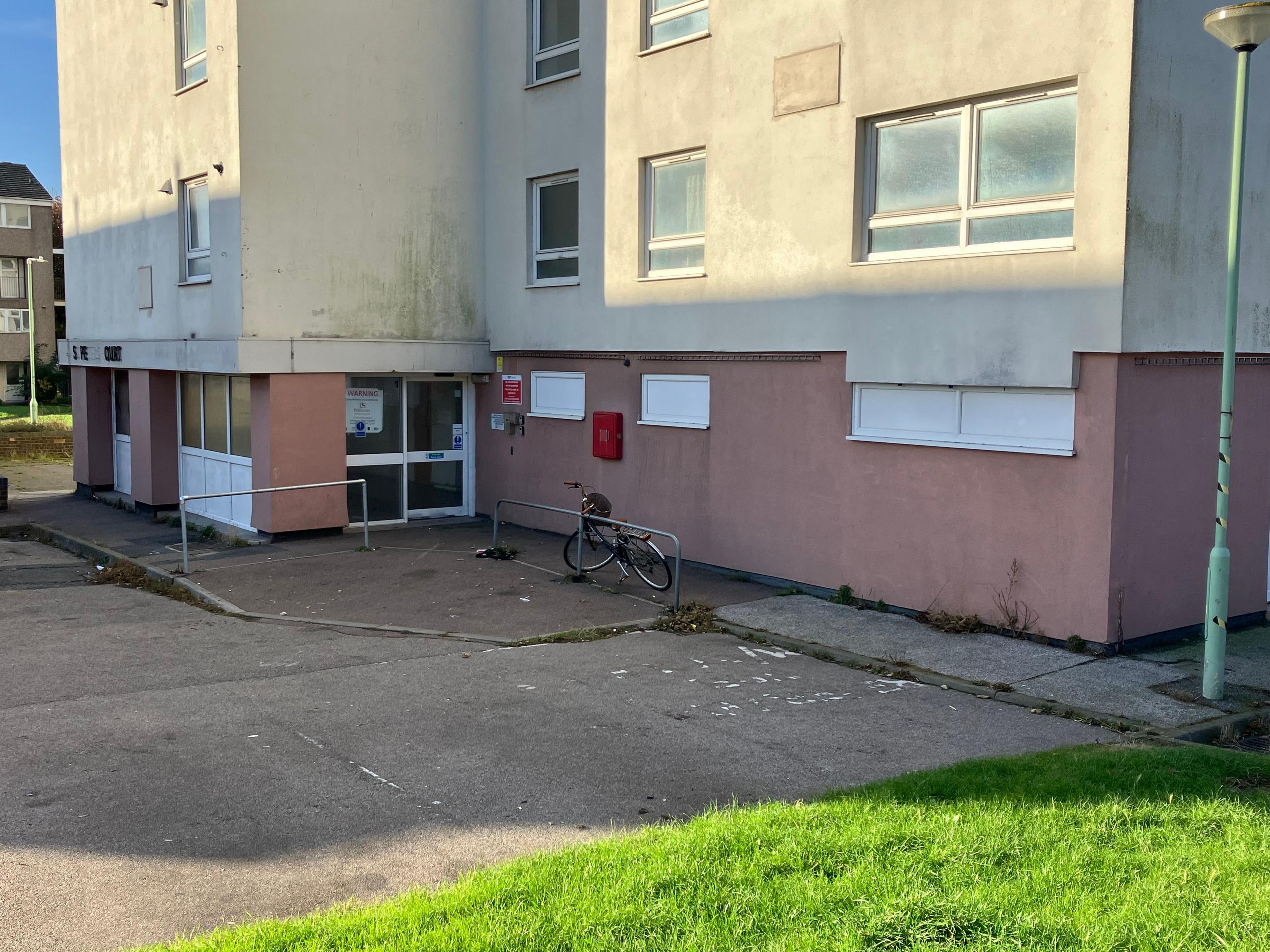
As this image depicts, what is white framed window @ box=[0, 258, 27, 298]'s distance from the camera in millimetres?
53156

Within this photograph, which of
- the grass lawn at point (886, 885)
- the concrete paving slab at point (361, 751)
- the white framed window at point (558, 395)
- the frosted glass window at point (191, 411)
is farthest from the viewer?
the frosted glass window at point (191, 411)

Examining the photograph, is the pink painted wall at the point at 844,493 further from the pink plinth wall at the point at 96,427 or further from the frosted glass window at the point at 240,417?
the pink plinth wall at the point at 96,427

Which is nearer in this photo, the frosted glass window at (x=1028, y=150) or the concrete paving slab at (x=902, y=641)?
the concrete paving slab at (x=902, y=641)

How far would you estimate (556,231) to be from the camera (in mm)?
16656

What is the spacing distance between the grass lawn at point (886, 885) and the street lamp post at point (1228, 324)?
2656mm

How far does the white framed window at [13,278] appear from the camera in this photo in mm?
53156

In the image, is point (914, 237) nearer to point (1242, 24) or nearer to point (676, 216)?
point (676, 216)

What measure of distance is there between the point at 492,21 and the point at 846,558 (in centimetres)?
1005

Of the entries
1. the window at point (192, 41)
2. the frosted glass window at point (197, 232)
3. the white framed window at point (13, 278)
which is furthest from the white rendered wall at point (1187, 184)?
the white framed window at point (13, 278)

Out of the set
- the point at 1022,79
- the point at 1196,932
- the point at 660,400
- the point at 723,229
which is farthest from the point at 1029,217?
the point at 1196,932

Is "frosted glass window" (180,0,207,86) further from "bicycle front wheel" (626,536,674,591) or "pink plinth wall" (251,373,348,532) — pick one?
"bicycle front wheel" (626,536,674,591)

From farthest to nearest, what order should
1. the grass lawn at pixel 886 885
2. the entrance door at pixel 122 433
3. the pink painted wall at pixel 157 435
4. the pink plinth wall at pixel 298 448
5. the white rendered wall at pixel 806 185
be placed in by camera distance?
1. the entrance door at pixel 122 433
2. the pink painted wall at pixel 157 435
3. the pink plinth wall at pixel 298 448
4. the white rendered wall at pixel 806 185
5. the grass lawn at pixel 886 885

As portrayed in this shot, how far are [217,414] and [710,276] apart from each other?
27.9 feet

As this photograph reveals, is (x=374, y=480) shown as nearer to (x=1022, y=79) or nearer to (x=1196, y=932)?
(x=1022, y=79)
